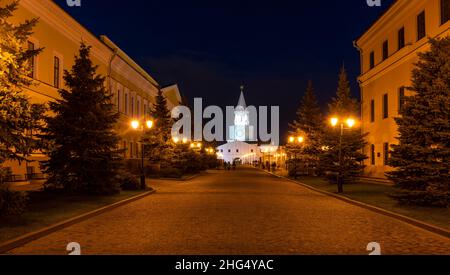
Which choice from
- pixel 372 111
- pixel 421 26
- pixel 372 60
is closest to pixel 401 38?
pixel 421 26

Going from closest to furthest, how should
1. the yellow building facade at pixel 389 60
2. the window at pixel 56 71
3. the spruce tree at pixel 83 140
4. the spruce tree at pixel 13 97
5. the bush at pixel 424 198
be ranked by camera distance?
the spruce tree at pixel 13 97, the bush at pixel 424 198, the spruce tree at pixel 83 140, the yellow building facade at pixel 389 60, the window at pixel 56 71

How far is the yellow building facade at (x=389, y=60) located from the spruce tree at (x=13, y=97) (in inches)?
854

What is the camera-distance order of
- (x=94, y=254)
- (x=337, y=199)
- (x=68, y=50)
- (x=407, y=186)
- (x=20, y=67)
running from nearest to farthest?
(x=94, y=254)
(x=20, y=67)
(x=407, y=186)
(x=337, y=199)
(x=68, y=50)

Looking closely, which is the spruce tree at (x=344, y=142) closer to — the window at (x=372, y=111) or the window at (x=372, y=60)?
the window at (x=372, y=111)

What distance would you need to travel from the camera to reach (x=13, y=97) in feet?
42.7

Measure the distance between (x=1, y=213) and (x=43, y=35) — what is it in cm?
1958

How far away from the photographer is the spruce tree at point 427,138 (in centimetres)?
1689

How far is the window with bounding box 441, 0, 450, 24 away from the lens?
87.3 ft

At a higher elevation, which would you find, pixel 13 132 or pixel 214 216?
pixel 13 132

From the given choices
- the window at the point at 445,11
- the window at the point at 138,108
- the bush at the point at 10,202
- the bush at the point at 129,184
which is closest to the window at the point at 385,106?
the window at the point at 445,11

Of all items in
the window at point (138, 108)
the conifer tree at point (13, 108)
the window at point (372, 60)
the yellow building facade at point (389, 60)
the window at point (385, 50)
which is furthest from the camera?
the window at point (138, 108)
